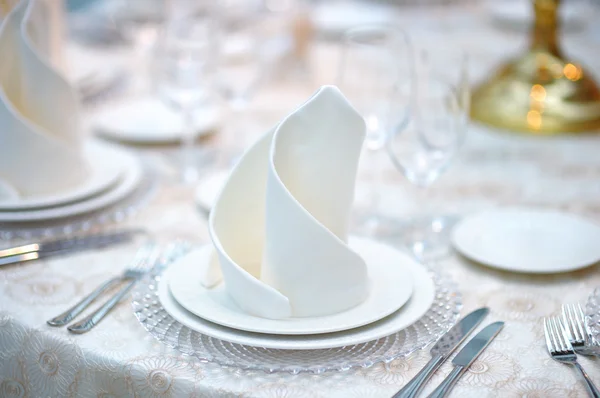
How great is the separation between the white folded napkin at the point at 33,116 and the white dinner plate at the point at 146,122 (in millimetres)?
331

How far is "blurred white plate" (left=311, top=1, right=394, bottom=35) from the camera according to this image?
7.58 ft

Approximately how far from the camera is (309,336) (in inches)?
28.6

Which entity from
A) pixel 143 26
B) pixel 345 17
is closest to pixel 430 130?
pixel 143 26

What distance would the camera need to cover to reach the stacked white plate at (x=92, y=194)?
3.45 ft

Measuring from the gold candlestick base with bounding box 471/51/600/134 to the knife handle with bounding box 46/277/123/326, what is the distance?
0.98m

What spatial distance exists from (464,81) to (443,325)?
0.41 m

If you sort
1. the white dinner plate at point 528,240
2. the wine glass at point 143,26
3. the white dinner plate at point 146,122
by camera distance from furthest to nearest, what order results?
1. the wine glass at point 143,26
2. the white dinner plate at point 146,122
3. the white dinner plate at point 528,240

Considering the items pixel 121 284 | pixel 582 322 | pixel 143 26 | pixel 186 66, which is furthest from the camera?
pixel 143 26

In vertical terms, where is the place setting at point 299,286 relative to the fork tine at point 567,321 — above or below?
above

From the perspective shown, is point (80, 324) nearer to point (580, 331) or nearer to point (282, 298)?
point (282, 298)

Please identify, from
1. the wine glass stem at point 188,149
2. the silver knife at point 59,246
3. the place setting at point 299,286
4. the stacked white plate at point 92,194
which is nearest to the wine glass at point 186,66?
the wine glass stem at point 188,149

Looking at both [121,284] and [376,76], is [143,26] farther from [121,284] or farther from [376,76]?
[121,284]

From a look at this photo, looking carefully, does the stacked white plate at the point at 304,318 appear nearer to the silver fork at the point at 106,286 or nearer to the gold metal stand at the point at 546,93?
the silver fork at the point at 106,286

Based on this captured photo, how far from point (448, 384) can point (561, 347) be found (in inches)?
5.9
